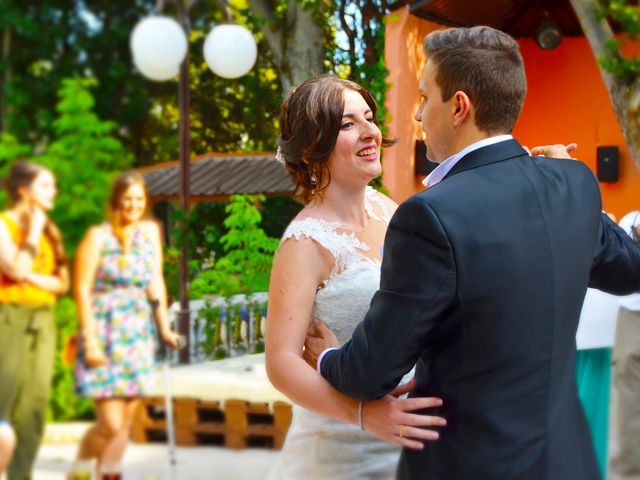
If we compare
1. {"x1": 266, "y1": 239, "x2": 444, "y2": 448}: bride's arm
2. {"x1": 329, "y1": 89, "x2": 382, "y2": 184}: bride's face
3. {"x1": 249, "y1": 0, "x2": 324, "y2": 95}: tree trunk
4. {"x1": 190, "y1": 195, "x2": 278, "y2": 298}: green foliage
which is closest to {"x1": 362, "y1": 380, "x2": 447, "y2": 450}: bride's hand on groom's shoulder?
{"x1": 266, "y1": 239, "x2": 444, "y2": 448}: bride's arm

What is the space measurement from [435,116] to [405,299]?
27cm

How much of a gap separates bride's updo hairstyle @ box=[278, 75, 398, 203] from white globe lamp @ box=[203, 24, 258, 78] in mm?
253

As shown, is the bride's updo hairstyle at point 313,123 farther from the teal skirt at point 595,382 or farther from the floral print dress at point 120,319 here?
the teal skirt at point 595,382

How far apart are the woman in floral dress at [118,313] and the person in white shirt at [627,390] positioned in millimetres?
1450

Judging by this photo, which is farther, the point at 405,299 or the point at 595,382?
the point at 595,382

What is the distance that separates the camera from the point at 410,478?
1104mm

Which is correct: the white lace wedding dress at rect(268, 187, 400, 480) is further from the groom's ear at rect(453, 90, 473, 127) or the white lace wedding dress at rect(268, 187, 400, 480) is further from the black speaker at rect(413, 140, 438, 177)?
the black speaker at rect(413, 140, 438, 177)

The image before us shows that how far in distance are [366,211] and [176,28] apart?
490 millimetres

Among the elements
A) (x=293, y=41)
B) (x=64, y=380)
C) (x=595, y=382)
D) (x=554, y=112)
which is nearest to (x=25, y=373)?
(x=64, y=380)

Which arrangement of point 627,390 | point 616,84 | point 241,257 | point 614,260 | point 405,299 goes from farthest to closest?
point 616,84 → point 627,390 → point 241,257 → point 614,260 → point 405,299

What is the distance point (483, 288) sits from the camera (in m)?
0.97

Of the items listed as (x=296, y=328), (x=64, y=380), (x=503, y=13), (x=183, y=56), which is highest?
(x=503, y=13)

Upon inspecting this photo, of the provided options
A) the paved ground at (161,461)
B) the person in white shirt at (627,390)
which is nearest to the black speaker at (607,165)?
the person in white shirt at (627,390)

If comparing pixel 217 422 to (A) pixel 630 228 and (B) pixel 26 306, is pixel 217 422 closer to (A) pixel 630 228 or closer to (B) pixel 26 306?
(B) pixel 26 306
